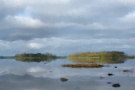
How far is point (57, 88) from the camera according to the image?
3553cm

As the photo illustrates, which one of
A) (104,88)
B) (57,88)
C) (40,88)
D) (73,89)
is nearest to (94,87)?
(104,88)

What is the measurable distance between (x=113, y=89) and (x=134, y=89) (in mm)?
4577

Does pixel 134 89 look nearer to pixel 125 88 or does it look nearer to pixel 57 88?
pixel 125 88

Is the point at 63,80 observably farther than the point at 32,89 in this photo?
Yes

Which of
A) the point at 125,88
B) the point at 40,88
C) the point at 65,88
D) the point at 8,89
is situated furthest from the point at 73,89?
the point at 8,89

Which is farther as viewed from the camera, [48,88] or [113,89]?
[48,88]

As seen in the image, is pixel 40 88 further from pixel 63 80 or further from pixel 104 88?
pixel 104 88

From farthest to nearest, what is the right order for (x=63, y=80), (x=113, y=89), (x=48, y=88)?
(x=63, y=80), (x=48, y=88), (x=113, y=89)

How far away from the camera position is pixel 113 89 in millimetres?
33625

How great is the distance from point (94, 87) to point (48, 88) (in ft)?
32.1

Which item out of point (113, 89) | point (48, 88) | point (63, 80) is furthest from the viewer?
point (63, 80)

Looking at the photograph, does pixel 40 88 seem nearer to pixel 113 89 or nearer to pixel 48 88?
pixel 48 88

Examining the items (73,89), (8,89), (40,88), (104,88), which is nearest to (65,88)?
(73,89)

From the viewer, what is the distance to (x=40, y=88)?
36.1 metres
